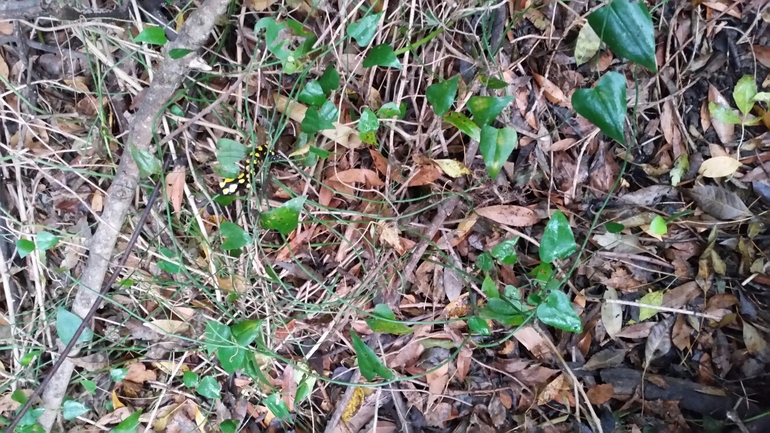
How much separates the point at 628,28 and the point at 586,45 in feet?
1.62

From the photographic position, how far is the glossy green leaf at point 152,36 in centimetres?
95

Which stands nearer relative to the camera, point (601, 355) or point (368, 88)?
point (368, 88)

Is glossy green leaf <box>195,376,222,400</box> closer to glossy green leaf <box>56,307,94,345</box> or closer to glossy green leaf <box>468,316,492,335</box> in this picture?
glossy green leaf <box>56,307,94,345</box>

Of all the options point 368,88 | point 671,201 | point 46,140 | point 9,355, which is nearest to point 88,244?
point 46,140

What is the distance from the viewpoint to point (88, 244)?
4.11 ft

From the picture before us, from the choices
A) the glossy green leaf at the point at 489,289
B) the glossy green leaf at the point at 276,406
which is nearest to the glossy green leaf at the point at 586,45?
the glossy green leaf at the point at 489,289

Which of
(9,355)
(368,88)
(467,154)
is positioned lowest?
(9,355)

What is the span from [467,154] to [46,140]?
1137 mm

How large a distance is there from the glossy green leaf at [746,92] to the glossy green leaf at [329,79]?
3.39ft

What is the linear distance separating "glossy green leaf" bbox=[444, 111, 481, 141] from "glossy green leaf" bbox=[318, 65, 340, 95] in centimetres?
26

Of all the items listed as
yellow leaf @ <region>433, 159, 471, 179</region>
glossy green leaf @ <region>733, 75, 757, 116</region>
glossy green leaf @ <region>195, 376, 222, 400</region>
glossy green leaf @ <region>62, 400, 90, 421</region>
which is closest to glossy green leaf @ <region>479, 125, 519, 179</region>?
yellow leaf @ <region>433, 159, 471, 179</region>

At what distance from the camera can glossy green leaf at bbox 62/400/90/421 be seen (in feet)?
4.09

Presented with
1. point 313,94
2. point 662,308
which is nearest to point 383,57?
point 313,94

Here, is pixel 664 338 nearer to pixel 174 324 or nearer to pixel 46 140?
pixel 174 324
